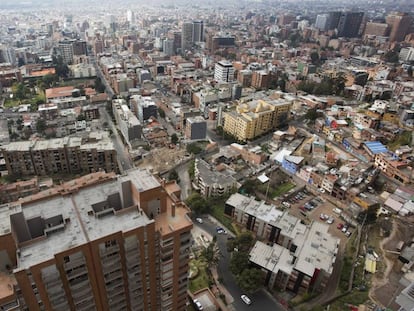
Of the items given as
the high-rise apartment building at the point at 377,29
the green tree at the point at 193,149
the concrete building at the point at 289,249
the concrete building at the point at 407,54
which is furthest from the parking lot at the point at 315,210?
the high-rise apartment building at the point at 377,29

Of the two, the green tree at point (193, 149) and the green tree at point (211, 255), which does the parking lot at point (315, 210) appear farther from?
the green tree at point (193, 149)

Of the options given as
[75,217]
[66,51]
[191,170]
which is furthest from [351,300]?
[66,51]

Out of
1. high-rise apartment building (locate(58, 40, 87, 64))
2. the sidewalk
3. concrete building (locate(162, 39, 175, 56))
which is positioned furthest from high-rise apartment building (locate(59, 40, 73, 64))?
the sidewalk

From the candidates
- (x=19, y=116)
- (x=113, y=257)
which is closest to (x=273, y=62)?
(x=19, y=116)

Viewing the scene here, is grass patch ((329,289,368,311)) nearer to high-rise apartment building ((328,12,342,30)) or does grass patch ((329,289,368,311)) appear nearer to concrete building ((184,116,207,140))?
concrete building ((184,116,207,140))

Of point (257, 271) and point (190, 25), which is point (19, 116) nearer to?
point (257, 271)

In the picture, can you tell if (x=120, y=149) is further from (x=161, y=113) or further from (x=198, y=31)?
(x=198, y=31)
